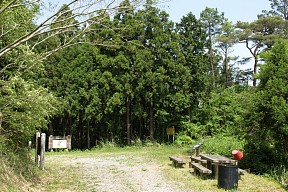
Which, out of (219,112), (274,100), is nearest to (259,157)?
(274,100)

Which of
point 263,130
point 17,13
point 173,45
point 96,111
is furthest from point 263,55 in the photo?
point 96,111

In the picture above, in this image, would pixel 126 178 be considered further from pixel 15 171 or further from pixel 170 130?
pixel 170 130

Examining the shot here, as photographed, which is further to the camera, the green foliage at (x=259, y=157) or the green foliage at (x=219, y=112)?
the green foliage at (x=219, y=112)

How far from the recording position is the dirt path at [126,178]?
695 centimetres

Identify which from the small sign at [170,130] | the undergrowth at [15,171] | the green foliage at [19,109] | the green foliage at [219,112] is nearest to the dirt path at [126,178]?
the undergrowth at [15,171]

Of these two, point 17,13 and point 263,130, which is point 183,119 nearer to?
point 263,130

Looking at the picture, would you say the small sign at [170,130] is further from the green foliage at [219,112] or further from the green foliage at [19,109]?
the green foliage at [19,109]

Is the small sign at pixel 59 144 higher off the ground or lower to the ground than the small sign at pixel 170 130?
lower

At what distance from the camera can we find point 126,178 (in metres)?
8.18

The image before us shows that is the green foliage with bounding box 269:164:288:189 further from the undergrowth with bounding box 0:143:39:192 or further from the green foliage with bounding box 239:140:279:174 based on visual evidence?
the undergrowth with bounding box 0:143:39:192

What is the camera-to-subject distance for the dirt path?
695 centimetres

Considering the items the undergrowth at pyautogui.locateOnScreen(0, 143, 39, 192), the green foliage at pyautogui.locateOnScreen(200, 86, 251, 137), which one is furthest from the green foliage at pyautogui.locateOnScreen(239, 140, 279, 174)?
the green foliage at pyautogui.locateOnScreen(200, 86, 251, 137)

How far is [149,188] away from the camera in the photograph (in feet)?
Answer: 22.7

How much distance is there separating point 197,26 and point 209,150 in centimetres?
904
